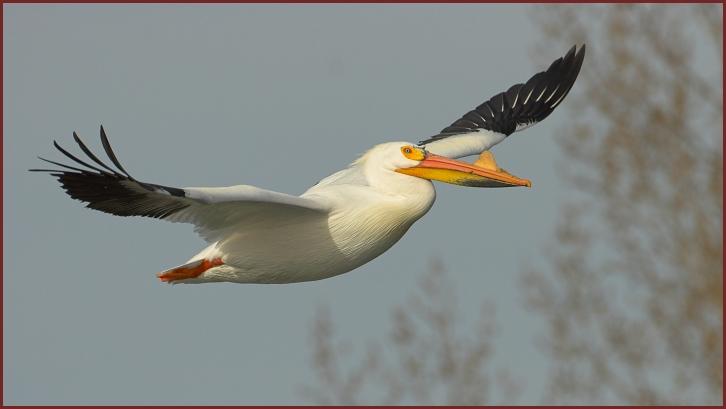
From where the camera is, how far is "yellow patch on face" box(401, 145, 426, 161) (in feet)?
38.3

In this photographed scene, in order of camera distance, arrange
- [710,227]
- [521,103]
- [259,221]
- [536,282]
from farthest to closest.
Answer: [536,282], [710,227], [521,103], [259,221]

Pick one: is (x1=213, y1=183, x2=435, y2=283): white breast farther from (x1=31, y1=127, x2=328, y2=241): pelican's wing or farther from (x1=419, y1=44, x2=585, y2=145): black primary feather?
(x1=419, y1=44, x2=585, y2=145): black primary feather

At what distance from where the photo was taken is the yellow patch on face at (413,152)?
11672 mm

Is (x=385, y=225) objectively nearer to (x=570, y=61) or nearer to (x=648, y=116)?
(x=570, y=61)

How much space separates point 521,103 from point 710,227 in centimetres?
249

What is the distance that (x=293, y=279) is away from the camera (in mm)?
11398

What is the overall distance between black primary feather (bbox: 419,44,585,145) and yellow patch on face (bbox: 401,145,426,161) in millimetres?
2115

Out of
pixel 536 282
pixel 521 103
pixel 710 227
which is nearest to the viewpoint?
pixel 521 103

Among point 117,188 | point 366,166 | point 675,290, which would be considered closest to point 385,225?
point 366,166

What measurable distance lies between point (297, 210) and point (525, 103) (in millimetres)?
4116

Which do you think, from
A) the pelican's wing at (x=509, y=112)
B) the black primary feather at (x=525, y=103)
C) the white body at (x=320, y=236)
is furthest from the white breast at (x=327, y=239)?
the black primary feather at (x=525, y=103)

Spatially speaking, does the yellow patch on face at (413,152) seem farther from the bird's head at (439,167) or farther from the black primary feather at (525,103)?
the black primary feather at (525,103)

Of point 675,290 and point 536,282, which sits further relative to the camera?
point 536,282

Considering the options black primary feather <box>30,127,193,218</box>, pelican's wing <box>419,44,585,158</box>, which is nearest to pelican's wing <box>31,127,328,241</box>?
black primary feather <box>30,127,193,218</box>
